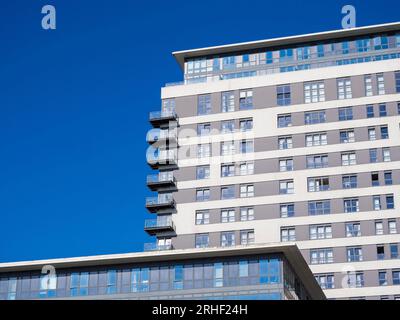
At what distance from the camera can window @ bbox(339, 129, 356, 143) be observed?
8812 cm

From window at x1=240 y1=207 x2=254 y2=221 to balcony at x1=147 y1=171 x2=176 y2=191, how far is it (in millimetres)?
8673

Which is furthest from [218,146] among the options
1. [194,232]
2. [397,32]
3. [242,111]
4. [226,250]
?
[226,250]

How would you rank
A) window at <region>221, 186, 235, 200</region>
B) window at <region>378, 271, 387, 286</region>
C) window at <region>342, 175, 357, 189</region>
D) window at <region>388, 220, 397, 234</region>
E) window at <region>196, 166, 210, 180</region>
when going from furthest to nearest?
1. window at <region>196, 166, 210, 180</region>
2. window at <region>221, 186, 235, 200</region>
3. window at <region>342, 175, 357, 189</region>
4. window at <region>388, 220, 397, 234</region>
5. window at <region>378, 271, 387, 286</region>

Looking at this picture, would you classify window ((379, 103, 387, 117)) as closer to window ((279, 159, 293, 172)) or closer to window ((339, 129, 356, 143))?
window ((339, 129, 356, 143))

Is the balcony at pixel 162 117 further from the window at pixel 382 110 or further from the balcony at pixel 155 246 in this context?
the window at pixel 382 110

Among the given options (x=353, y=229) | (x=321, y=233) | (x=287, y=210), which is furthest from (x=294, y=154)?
(x=353, y=229)

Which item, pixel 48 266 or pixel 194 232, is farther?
pixel 194 232

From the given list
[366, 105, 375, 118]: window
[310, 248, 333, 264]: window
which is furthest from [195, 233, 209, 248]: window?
[366, 105, 375, 118]: window

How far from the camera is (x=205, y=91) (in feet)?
310

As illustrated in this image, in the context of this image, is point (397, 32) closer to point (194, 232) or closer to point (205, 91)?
point (205, 91)
